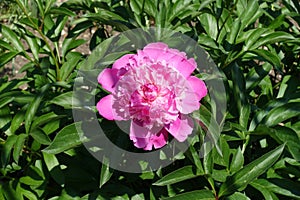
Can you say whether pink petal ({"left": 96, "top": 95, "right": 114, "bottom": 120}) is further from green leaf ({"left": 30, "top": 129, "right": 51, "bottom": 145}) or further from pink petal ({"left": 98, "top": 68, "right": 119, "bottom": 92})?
green leaf ({"left": 30, "top": 129, "right": 51, "bottom": 145})

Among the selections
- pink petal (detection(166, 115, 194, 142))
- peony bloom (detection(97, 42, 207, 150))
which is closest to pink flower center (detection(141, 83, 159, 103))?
peony bloom (detection(97, 42, 207, 150))

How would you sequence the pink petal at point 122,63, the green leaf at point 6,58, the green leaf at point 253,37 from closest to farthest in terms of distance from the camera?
the pink petal at point 122,63, the green leaf at point 253,37, the green leaf at point 6,58

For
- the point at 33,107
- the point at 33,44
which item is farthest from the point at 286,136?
the point at 33,44

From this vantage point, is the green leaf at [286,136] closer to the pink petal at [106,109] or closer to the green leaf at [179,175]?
the green leaf at [179,175]

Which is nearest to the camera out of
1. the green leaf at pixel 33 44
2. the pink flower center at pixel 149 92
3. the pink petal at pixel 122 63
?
the pink flower center at pixel 149 92

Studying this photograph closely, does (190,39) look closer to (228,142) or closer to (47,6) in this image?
(228,142)

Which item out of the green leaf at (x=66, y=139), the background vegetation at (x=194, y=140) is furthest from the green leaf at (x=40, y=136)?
the green leaf at (x=66, y=139)

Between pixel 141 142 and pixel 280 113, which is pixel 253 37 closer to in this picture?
pixel 280 113
